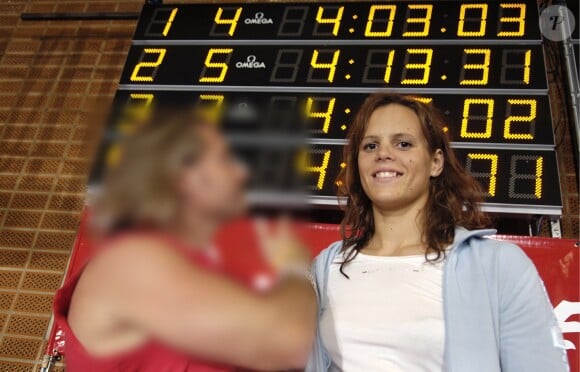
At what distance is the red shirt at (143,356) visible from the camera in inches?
10.8

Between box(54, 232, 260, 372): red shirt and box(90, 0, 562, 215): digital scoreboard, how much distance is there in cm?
153

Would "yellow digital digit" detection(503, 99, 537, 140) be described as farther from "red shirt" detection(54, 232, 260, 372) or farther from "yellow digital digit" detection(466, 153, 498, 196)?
"red shirt" detection(54, 232, 260, 372)

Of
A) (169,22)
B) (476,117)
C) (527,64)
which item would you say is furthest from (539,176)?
(169,22)

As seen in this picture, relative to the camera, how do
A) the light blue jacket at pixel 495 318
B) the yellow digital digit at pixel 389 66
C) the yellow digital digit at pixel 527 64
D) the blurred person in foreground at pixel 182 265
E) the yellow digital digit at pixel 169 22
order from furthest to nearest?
the yellow digital digit at pixel 169 22 → the yellow digital digit at pixel 389 66 → the yellow digital digit at pixel 527 64 → the light blue jacket at pixel 495 318 → the blurred person in foreground at pixel 182 265

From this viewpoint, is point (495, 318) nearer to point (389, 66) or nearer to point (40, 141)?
point (389, 66)

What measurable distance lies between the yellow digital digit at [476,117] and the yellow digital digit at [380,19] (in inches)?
19.4

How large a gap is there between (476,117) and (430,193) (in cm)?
116

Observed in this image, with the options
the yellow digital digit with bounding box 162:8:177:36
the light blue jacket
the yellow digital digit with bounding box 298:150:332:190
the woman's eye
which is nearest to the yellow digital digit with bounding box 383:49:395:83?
the yellow digital digit with bounding box 298:150:332:190

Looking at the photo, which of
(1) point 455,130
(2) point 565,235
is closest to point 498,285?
(1) point 455,130

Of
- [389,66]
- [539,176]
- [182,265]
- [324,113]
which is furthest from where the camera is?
[389,66]

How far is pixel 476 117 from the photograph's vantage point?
6.62 ft

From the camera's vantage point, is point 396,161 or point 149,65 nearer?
point 396,161

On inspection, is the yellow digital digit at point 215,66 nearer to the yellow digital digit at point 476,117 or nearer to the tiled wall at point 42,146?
the tiled wall at point 42,146

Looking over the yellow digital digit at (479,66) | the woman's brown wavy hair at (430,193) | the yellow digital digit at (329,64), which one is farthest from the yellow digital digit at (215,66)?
the woman's brown wavy hair at (430,193)
